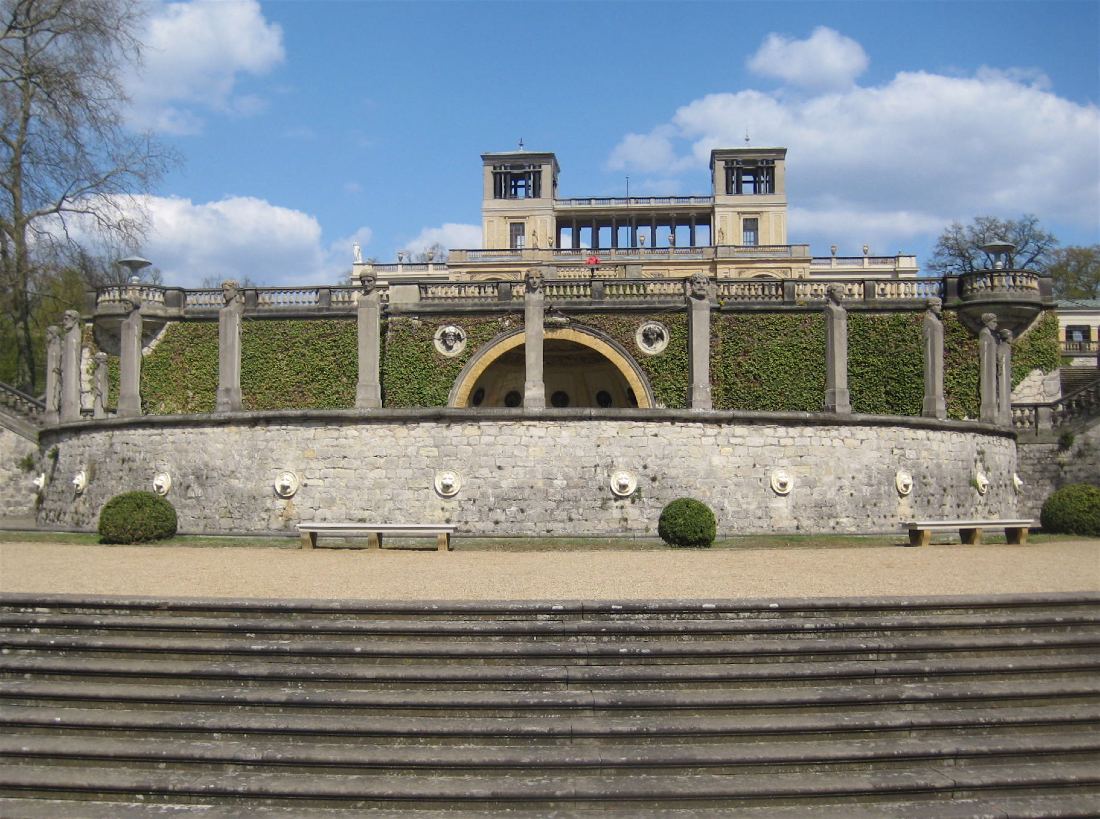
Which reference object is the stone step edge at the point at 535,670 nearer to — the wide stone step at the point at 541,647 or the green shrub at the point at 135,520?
the wide stone step at the point at 541,647

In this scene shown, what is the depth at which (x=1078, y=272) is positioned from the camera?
5469cm

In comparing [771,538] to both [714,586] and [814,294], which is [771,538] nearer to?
[714,586]

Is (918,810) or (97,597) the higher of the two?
(97,597)

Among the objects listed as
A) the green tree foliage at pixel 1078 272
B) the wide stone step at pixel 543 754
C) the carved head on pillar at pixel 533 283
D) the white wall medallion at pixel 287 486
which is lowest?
the wide stone step at pixel 543 754

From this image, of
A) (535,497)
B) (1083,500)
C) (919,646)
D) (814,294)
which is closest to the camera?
(919,646)

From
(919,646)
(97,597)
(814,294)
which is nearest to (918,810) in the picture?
(919,646)

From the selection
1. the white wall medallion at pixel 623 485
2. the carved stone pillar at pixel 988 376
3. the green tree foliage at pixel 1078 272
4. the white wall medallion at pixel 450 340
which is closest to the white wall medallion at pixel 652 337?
the white wall medallion at pixel 450 340

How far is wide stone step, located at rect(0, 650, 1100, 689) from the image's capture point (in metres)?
7.02

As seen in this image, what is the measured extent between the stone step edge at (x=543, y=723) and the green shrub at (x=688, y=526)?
29.9 ft

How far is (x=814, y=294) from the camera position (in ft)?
92.0

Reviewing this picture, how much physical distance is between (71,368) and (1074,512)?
2334cm

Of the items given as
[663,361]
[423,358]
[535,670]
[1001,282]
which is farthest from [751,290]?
[535,670]

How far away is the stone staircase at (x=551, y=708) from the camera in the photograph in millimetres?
6105

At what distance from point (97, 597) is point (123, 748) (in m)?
2.00
